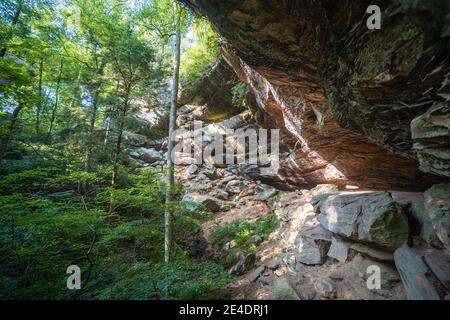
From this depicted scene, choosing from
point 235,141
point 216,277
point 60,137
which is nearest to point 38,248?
point 216,277

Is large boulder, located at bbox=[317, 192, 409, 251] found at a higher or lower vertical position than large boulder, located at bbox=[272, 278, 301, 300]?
higher

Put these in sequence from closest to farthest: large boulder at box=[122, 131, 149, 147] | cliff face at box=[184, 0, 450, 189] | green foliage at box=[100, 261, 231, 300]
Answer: cliff face at box=[184, 0, 450, 189] < green foliage at box=[100, 261, 231, 300] < large boulder at box=[122, 131, 149, 147]

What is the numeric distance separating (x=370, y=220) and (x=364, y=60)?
10.2ft

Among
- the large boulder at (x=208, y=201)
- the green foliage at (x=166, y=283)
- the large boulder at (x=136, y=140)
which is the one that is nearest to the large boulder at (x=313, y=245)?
the green foliage at (x=166, y=283)

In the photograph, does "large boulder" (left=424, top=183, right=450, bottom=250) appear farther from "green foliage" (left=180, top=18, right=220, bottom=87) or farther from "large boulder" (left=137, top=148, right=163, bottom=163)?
"large boulder" (left=137, top=148, right=163, bottom=163)

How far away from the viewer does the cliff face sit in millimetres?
2434

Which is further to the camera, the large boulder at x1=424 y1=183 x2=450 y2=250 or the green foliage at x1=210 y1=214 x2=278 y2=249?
the green foliage at x1=210 y1=214 x2=278 y2=249

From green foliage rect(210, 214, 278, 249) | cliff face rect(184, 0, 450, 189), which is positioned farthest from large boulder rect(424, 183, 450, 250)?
green foliage rect(210, 214, 278, 249)

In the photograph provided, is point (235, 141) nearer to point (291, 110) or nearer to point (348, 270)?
point (291, 110)

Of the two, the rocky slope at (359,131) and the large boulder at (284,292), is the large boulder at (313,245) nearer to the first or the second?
the rocky slope at (359,131)

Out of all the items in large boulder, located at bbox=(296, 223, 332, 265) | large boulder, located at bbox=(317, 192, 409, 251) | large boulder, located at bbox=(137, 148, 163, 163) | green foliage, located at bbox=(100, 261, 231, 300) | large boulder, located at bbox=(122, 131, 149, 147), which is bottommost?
green foliage, located at bbox=(100, 261, 231, 300)

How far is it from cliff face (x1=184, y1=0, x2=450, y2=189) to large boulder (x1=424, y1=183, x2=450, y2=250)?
0.47m

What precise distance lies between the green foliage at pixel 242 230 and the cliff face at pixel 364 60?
513 centimetres

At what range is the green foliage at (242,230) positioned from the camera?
27.0 feet
